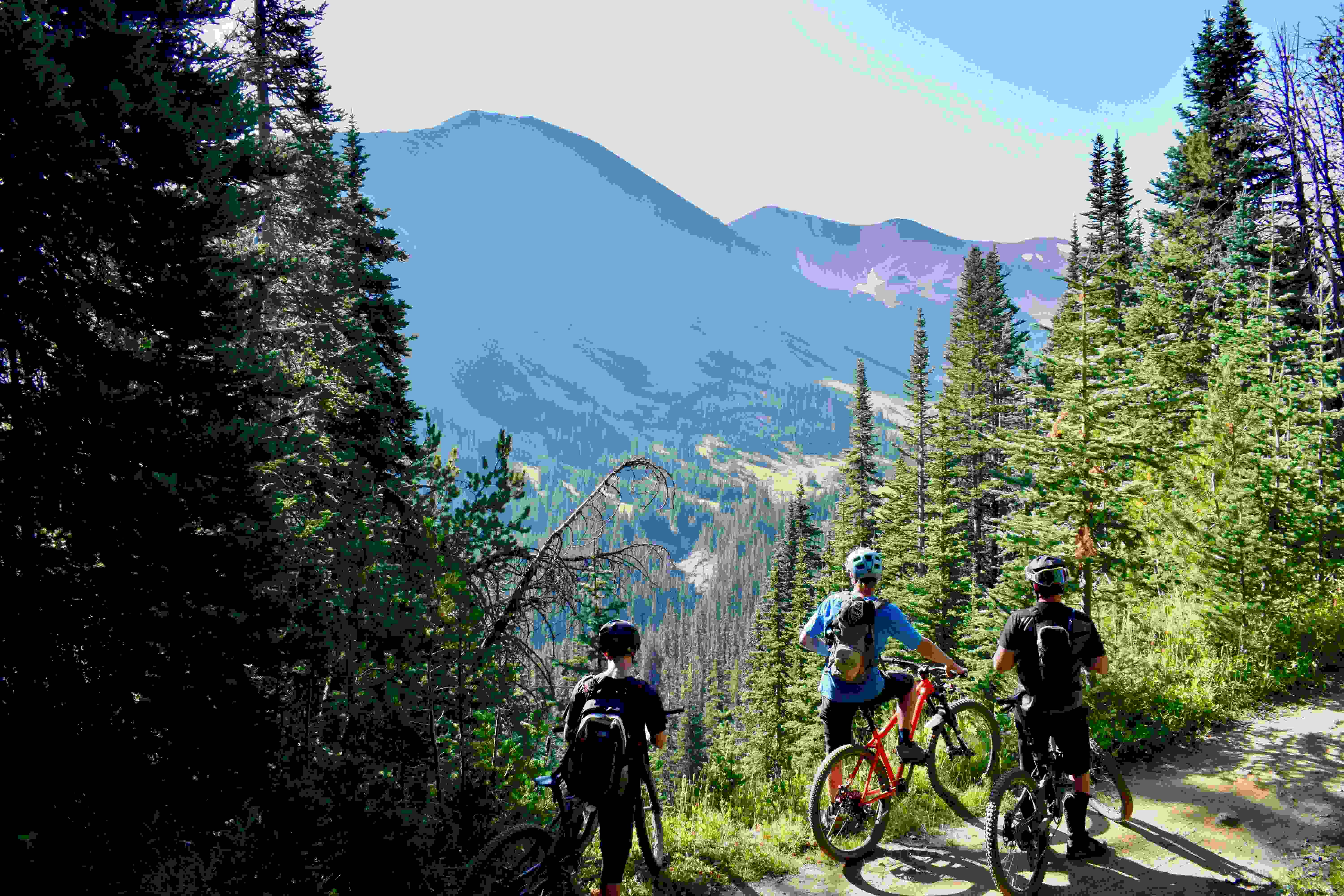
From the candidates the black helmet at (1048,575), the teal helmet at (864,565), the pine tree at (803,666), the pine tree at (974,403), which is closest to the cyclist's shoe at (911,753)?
the teal helmet at (864,565)

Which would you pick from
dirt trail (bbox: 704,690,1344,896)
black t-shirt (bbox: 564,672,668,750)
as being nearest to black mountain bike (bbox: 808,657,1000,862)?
dirt trail (bbox: 704,690,1344,896)

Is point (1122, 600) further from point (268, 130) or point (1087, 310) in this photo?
point (268, 130)

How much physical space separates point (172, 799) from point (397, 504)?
3393 millimetres

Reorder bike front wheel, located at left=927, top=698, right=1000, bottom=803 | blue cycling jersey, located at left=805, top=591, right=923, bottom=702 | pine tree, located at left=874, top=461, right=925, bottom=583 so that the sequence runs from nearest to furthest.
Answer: blue cycling jersey, located at left=805, top=591, right=923, bottom=702 < bike front wheel, located at left=927, top=698, right=1000, bottom=803 < pine tree, located at left=874, top=461, right=925, bottom=583

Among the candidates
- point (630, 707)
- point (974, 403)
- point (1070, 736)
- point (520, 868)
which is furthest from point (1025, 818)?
point (974, 403)

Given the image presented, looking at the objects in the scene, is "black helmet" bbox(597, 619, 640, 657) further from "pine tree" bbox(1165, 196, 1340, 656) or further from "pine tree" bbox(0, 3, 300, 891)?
"pine tree" bbox(1165, 196, 1340, 656)

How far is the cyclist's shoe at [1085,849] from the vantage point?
18.3ft

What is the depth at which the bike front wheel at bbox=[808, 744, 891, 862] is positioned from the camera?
5453 millimetres

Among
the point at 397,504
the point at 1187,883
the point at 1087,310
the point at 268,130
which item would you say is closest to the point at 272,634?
the point at 397,504

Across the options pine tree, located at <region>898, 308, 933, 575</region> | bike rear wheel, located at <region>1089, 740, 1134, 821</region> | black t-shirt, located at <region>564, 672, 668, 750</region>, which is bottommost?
bike rear wheel, located at <region>1089, 740, 1134, 821</region>

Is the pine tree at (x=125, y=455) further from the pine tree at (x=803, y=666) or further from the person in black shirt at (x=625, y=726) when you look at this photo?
the pine tree at (x=803, y=666)

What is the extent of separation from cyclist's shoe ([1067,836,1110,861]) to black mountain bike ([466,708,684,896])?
12.1 ft

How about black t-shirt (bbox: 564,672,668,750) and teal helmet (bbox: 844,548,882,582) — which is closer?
black t-shirt (bbox: 564,672,668,750)

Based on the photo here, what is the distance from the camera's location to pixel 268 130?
1188 centimetres
